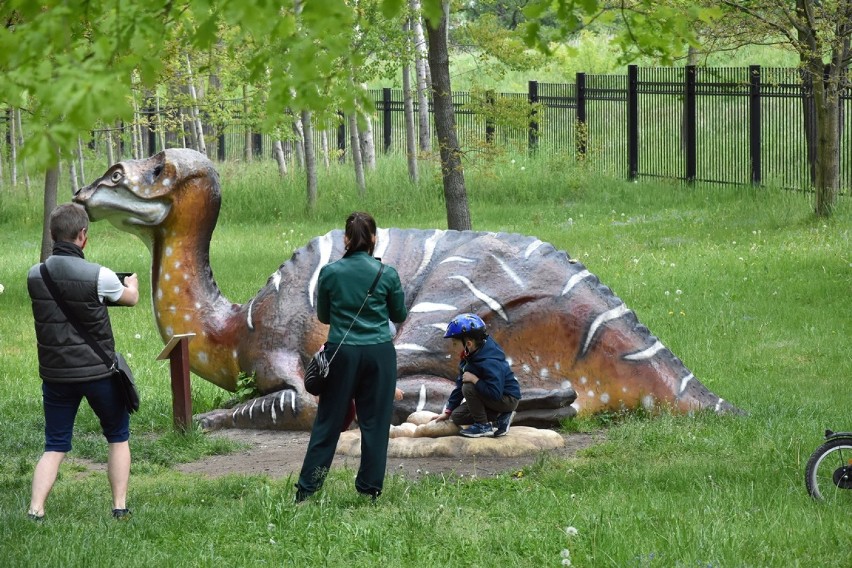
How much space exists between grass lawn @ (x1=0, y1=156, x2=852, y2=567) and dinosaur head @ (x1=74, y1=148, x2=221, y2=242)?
1.43 metres

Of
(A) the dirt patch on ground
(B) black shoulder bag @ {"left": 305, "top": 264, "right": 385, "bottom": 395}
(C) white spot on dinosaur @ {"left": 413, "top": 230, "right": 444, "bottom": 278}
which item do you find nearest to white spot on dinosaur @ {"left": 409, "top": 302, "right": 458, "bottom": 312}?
(C) white spot on dinosaur @ {"left": 413, "top": 230, "right": 444, "bottom": 278}

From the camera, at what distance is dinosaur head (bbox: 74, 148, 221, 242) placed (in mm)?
8617

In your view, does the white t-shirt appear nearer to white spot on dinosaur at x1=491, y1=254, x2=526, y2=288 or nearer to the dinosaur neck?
the dinosaur neck

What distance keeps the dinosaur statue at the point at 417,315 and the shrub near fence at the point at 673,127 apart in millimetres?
8104

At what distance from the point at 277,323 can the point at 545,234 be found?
932cm

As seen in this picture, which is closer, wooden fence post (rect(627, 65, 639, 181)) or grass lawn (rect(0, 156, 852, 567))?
grass lawn (rect(0, 156, 852, 567))

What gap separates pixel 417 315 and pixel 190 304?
5.36 feet

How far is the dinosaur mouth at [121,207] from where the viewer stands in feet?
28.1

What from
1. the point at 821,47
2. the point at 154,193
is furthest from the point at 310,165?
the point at 154,193

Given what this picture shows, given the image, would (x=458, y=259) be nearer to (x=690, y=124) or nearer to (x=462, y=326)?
(x=462, y=326)

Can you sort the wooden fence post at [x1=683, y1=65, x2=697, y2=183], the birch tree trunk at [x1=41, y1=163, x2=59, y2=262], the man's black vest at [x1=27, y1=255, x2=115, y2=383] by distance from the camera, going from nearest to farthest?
the man's black vest at [x1=27, y1=255, x2=115, y2=383], the birch tree trunk at [x1=41, y1=163, x2=59, y2=262], the wooden fence post at [x1=683, y1=65, x2=697, y2=183]

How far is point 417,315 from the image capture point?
27.9ft

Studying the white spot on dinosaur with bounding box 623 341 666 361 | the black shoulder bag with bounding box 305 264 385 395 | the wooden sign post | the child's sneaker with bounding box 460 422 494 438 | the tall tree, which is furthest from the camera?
the tall tree

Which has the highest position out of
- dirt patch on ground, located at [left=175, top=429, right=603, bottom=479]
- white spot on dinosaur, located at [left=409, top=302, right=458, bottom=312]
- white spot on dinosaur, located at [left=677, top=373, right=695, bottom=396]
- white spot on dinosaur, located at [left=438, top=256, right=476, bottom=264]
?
white spot on dinosaur, located at [left=438, top=256, right=476, bottom=264]
